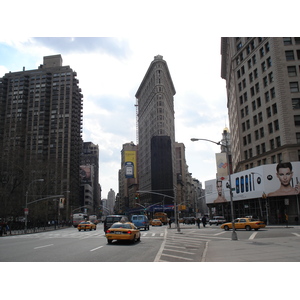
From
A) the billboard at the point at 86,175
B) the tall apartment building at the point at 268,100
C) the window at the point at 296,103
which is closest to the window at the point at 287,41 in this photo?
the tall apartment building at the point at 268,100

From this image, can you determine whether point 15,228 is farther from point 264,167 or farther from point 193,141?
point 264,167

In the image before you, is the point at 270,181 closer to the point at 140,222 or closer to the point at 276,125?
the point at 276,125

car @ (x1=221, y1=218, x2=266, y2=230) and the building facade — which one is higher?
the building facade

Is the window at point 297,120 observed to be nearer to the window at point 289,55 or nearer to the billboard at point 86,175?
the window at point 289,55

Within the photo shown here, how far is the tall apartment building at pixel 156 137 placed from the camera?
386 ft

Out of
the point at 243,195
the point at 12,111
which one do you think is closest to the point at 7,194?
the point at 243,195

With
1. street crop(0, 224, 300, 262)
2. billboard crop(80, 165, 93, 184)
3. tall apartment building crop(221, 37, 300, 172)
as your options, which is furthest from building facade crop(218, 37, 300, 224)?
billboard crop(80, 165, 93, 184)

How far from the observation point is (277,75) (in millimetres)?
53375

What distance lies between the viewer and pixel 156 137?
122 meters

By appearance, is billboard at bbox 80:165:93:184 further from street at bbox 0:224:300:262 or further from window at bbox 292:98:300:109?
street at bbox 0:224:300:262

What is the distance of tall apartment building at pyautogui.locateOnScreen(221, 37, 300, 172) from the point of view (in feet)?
169

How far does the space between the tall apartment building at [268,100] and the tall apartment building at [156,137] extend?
52276 mm

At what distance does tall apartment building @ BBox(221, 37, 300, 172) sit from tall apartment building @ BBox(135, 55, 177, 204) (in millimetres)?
52276
